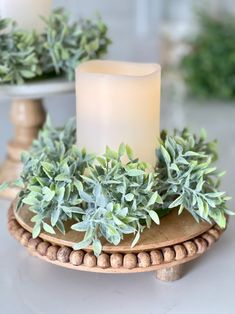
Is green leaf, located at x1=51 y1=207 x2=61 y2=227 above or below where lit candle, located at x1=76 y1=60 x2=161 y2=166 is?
below

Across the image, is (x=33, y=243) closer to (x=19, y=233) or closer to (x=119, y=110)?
(x=19, y=233)

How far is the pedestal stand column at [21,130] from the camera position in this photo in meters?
0.76

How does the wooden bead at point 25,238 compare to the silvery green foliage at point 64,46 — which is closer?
the wooden bead at point 25,238

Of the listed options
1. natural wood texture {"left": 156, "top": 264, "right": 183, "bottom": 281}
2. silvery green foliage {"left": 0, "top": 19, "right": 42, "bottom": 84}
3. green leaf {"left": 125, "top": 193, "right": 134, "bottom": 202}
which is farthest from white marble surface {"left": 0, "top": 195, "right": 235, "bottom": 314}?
silvery green foliage {"left": 0, "top": 19, "right": 42, "bottom": 84}

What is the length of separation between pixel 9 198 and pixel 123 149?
0.93 ft

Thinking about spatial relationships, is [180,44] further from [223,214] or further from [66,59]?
[223,214]

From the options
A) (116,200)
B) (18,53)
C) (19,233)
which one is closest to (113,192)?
(116,200)

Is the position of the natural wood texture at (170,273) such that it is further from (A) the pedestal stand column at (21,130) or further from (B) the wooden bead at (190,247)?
(A) the pedestal stand column at (21,130)

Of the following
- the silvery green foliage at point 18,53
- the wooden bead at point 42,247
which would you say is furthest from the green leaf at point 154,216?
the silvery green foliage at point 18,53

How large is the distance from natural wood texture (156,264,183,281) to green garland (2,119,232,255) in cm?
5

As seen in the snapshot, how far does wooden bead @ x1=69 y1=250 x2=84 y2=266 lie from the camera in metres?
0.50

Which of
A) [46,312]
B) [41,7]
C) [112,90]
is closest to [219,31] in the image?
[41,7]

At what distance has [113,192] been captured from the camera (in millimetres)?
501

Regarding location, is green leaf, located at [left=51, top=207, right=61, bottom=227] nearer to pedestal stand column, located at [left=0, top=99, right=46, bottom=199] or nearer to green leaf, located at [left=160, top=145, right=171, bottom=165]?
green leaf, located at [left=160, top=145, right=171, bottom=165]
